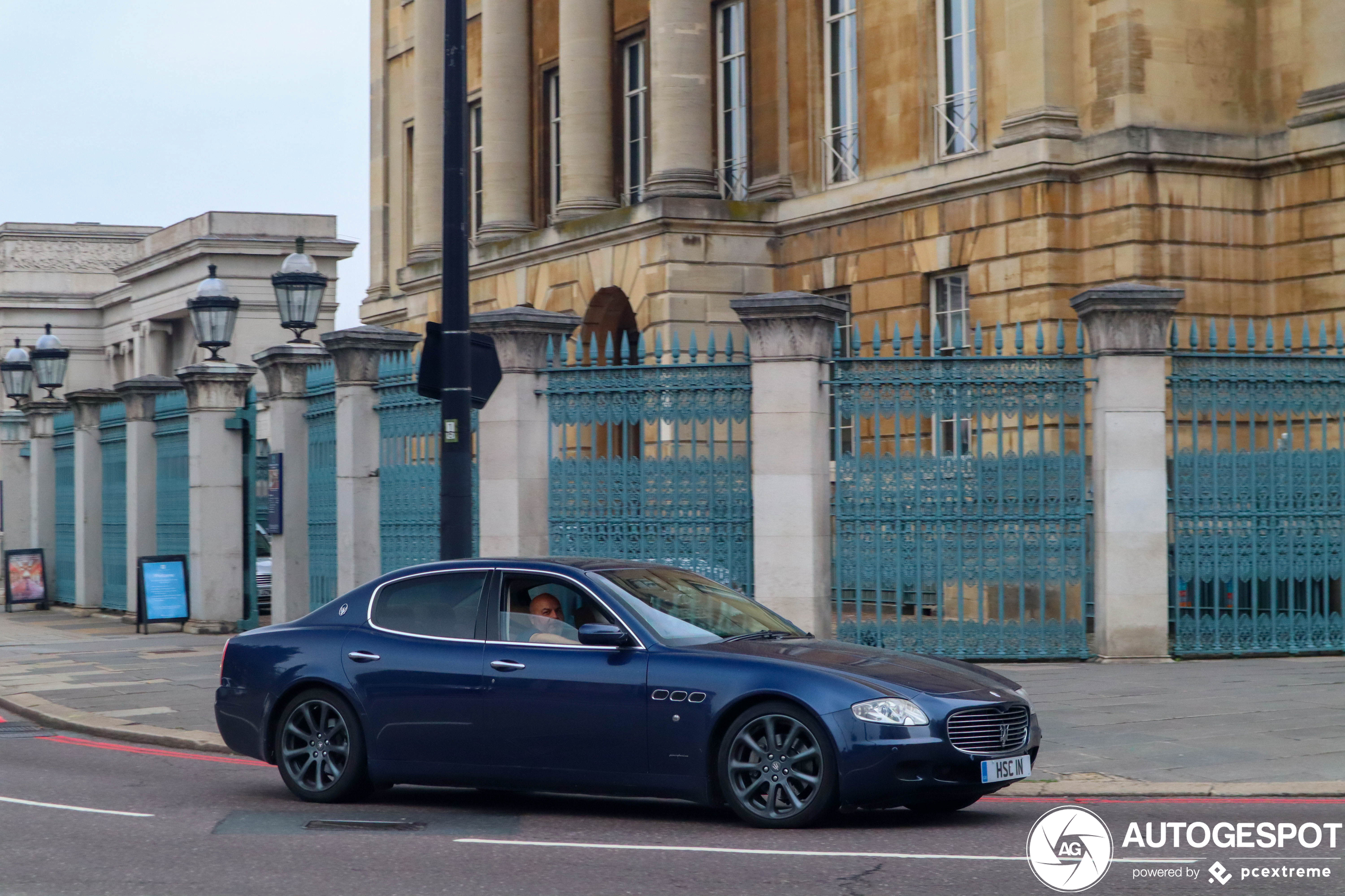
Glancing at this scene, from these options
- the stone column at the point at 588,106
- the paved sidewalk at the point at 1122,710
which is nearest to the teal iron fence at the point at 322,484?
the paved sidewalk at the point at 1122,710

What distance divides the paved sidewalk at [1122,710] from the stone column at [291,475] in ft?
4.41

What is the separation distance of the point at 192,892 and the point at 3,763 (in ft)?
18.2

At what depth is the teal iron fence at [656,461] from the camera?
54.7 ft

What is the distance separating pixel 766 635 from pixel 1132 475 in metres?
7.34

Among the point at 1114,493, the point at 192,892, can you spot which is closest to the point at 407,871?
the point at 192,892

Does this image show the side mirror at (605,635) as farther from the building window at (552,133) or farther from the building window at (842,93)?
the building window at (552,133)

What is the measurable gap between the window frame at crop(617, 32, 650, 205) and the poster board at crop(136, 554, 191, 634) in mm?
12345

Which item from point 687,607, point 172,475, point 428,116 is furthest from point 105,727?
point 428,116

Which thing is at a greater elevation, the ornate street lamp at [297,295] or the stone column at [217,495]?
the ornate street lamp at [297,295]

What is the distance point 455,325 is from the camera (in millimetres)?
13016

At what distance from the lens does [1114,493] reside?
16.0m

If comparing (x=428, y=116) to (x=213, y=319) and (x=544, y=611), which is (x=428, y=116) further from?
(x=544, y=611)

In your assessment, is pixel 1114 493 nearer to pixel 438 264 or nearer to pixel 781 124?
pixel 781 124

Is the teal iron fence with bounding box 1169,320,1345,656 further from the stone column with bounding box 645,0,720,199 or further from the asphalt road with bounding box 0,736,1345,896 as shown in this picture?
the stone column with bounding box 645,0,720,199
